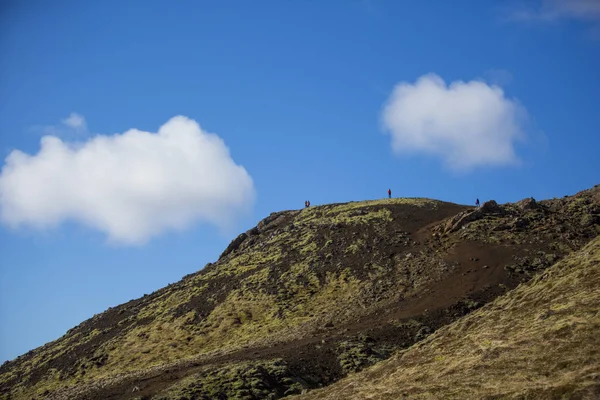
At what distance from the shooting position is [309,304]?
84.9m

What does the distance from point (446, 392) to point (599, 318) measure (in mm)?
10777

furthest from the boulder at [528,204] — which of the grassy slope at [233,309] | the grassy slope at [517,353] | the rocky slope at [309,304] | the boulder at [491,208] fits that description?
the grassy slope at [517,353]

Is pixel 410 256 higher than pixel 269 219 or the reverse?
the reverse

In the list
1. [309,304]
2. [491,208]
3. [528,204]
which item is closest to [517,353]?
[309,304]

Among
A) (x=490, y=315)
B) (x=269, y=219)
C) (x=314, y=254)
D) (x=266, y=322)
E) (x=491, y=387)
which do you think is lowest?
(x=491, y=387)

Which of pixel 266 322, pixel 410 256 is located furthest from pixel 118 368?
pixel 410 256

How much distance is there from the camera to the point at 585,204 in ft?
321

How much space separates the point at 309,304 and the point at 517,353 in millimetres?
50865

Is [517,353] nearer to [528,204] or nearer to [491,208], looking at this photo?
[491,208]

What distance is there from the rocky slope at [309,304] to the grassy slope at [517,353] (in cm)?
1344

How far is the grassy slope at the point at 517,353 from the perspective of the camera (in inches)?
1223

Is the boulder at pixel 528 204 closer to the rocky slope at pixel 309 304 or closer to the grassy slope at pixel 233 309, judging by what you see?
the rocky slope at pixel 309 304

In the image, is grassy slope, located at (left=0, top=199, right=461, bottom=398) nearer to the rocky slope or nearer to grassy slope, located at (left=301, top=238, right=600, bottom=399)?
the rocky slope

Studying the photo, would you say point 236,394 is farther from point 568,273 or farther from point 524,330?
point 568,273
